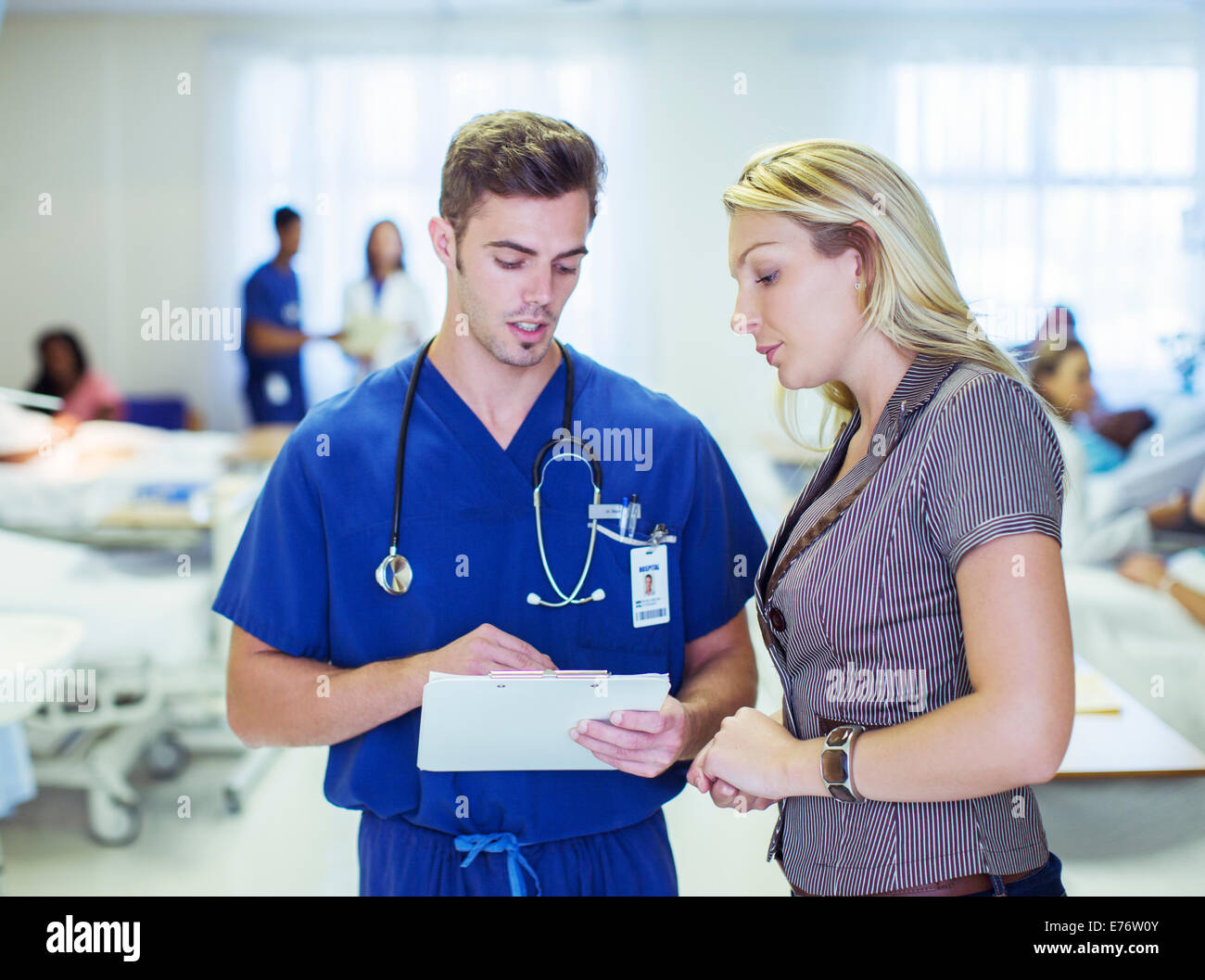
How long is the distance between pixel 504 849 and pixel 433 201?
13.3ft

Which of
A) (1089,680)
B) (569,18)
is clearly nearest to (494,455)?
(1089,680)

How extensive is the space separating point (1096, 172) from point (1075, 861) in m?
3.82

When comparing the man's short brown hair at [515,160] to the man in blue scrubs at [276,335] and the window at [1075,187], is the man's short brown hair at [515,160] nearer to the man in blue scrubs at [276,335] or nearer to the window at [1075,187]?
the man in blue scrubs at [276,335]

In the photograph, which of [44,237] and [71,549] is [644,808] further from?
[44,237]

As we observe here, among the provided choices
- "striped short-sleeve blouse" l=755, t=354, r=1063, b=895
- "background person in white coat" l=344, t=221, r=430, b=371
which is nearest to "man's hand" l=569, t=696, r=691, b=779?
"striped short-sleeve blouse" l=755, t=354, r=1063, b=895

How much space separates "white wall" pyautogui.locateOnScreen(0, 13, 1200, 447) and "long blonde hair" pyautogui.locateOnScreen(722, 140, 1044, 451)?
7.98ft

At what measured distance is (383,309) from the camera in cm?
370

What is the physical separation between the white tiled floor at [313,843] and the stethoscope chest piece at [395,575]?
1.12m

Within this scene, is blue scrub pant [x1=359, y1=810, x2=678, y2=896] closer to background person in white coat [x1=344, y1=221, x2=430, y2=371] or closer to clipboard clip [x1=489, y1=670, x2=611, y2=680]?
clipboard clip [x1=489, y1=670, x2=611, y2=680]

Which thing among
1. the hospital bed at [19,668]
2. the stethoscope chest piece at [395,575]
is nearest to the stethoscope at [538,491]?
the stethoscope chest piece at [395,575]

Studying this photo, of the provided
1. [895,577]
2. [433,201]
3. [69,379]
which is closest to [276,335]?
[69,379]

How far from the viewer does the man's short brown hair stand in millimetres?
1129

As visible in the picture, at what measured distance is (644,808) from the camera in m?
1.20

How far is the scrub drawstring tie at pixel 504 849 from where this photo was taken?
1136mm
